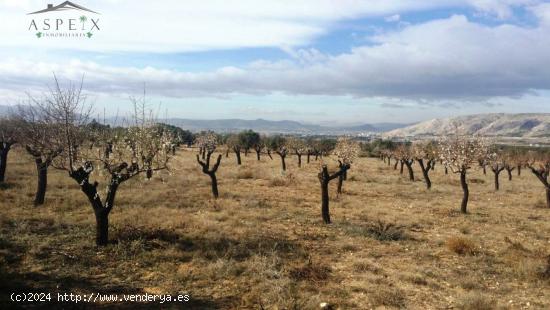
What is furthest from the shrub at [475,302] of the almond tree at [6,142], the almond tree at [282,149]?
the almond tree at [282,149]

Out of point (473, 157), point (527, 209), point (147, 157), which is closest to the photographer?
point (147, 157)

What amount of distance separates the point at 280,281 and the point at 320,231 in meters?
7.57

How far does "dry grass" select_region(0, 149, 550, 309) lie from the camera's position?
466 inches

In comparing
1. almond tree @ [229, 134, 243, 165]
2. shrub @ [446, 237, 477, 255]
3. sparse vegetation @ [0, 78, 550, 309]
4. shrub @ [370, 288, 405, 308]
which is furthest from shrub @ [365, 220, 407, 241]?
almond tree @ [229, 134, 243, 165]

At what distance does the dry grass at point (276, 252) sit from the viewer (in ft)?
38.8

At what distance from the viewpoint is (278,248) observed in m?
16.0

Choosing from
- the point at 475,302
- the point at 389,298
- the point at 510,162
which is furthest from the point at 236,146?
the point at 475,302

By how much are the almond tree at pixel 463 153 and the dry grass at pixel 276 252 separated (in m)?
2.02

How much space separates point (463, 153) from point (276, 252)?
57.4ft

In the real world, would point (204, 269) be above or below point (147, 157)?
below

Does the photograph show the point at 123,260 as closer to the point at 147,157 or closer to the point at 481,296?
the point at 147,157

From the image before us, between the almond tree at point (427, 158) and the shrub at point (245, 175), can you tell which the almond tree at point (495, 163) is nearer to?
the almond tree at point (427, 158)

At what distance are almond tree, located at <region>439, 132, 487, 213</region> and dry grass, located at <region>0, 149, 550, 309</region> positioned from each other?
79.4 inches

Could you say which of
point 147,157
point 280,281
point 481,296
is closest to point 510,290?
point 481,296
